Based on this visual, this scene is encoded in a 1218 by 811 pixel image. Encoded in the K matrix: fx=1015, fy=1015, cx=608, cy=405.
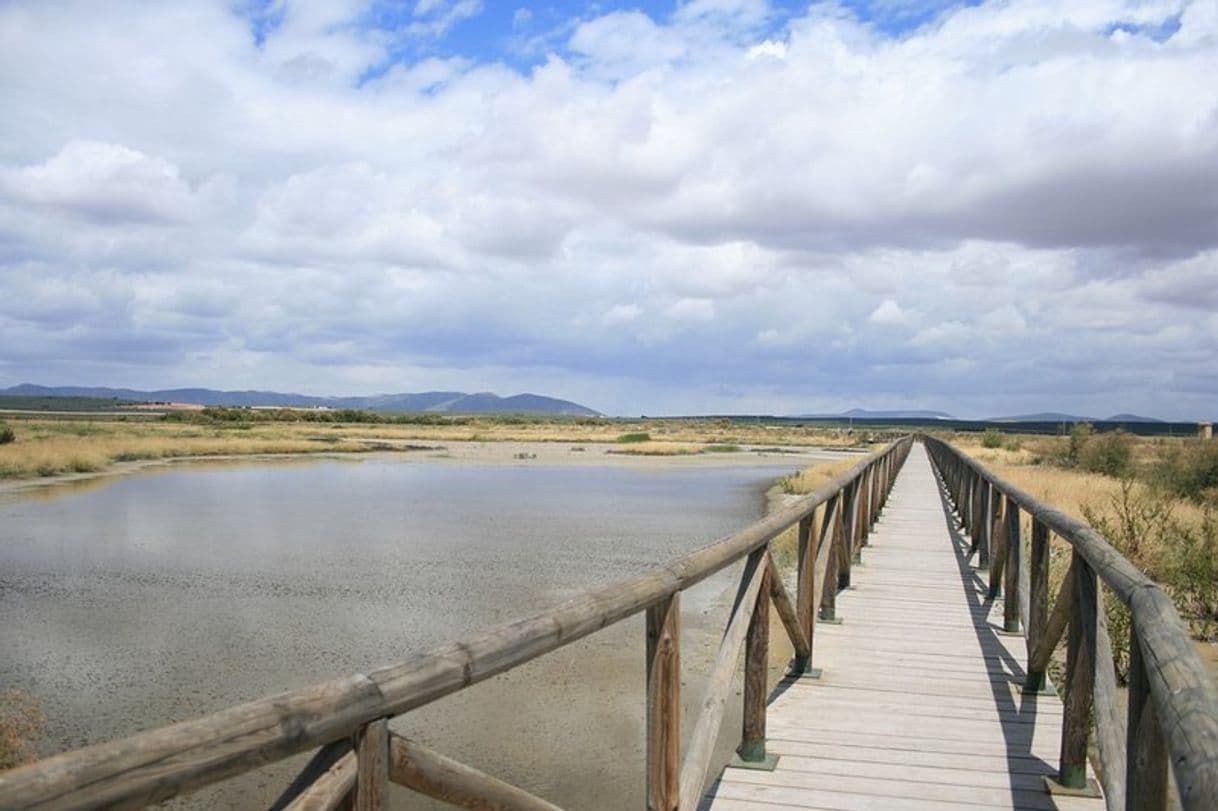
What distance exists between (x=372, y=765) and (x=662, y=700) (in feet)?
5.00

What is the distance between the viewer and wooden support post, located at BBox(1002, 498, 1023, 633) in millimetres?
7234

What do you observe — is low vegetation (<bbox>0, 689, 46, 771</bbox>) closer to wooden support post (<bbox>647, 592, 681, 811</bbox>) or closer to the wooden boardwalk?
the wooden boardwalk

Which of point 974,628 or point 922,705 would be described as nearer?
point 922,705

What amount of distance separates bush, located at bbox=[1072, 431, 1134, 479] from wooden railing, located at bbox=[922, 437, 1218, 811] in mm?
28909

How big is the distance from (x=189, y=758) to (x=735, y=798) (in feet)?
10.4

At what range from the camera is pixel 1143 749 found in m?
2.78

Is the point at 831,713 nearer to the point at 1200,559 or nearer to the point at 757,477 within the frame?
the point at 1200,559

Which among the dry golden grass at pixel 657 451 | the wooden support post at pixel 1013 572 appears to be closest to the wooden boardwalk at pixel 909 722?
the wooden support post at pixel 1013 572

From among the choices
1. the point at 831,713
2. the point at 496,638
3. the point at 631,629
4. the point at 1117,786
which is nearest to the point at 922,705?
the point at 831,713

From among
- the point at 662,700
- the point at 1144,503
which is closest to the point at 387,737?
the point at 662,700

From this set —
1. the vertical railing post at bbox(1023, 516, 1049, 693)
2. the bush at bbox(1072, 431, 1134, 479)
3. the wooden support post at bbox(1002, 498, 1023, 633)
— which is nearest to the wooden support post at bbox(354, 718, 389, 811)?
the vertical railing post at bbox(1023, 516, 1049, 693)

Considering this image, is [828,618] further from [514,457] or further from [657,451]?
[657,451]

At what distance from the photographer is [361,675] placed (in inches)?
78.9

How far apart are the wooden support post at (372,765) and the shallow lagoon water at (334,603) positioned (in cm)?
23
